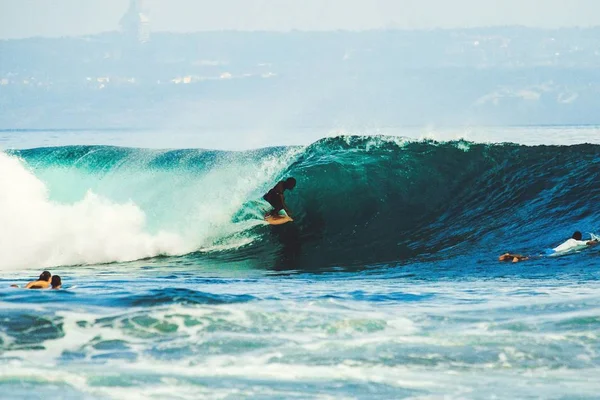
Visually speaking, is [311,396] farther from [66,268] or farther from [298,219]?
[298,219]

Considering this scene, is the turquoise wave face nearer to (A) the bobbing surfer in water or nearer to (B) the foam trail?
(B) the foam trail

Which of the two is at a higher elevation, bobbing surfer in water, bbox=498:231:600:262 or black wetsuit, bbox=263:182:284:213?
black wetsuit, bbox=263:182:284:213

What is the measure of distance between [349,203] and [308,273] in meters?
4.64

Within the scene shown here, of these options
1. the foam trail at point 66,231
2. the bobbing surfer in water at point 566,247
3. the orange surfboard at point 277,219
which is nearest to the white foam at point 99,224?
the foam trail at point 66,231

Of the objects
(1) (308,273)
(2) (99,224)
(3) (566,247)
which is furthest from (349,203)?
(3) (566,247)

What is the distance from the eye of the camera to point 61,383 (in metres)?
7.85

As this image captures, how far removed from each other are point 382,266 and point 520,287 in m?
3.58

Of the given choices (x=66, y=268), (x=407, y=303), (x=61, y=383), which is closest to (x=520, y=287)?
(x=407, y=303)

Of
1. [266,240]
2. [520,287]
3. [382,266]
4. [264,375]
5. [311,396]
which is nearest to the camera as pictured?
[311,396]

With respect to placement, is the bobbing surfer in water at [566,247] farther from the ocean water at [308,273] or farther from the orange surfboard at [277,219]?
the orange surfboard at [277,219]

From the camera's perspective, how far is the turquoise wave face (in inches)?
675

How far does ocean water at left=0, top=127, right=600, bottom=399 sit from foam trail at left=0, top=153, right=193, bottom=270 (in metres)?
0.05

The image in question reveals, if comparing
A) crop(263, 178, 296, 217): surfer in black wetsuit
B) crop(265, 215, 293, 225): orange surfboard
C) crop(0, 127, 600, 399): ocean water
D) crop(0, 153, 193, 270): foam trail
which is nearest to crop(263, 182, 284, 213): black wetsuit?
crop(263, 178, 296, 217): surfer in black wetsuit

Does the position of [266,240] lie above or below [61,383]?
above
